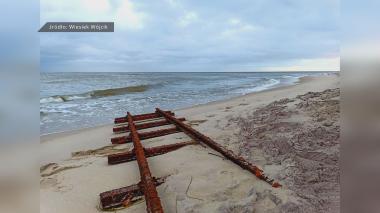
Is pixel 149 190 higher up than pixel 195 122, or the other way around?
pixel 195 122

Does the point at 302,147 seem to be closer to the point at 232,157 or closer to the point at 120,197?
the point at 232,157

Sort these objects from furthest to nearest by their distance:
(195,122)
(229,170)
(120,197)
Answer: (195,122) < (229,170) < (120,197)

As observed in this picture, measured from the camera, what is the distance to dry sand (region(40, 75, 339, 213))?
2.49 meters

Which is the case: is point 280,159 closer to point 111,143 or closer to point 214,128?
point 214,128

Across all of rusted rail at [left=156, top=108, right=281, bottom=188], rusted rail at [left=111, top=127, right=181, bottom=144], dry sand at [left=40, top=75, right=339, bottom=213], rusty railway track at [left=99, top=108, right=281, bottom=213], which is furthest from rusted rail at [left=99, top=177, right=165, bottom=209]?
rusted rail at [left=111, top=127, right=181, bottom=144]

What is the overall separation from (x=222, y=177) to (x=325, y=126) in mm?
2109

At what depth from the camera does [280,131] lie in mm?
4398

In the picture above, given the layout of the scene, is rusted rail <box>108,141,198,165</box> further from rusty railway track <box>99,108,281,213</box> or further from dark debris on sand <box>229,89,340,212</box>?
dark debris on sand <box>229,89,340,212</box>

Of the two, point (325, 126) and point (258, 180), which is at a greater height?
point (325, 126)

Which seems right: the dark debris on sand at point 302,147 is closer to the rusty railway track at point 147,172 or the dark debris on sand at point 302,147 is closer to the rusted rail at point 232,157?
the rusted rail at point 232,157

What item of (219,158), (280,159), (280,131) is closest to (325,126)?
(280,131)

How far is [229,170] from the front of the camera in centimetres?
316

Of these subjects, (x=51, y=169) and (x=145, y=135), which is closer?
(x=51, y=169)

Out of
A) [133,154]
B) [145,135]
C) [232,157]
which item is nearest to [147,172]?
[232,157]
